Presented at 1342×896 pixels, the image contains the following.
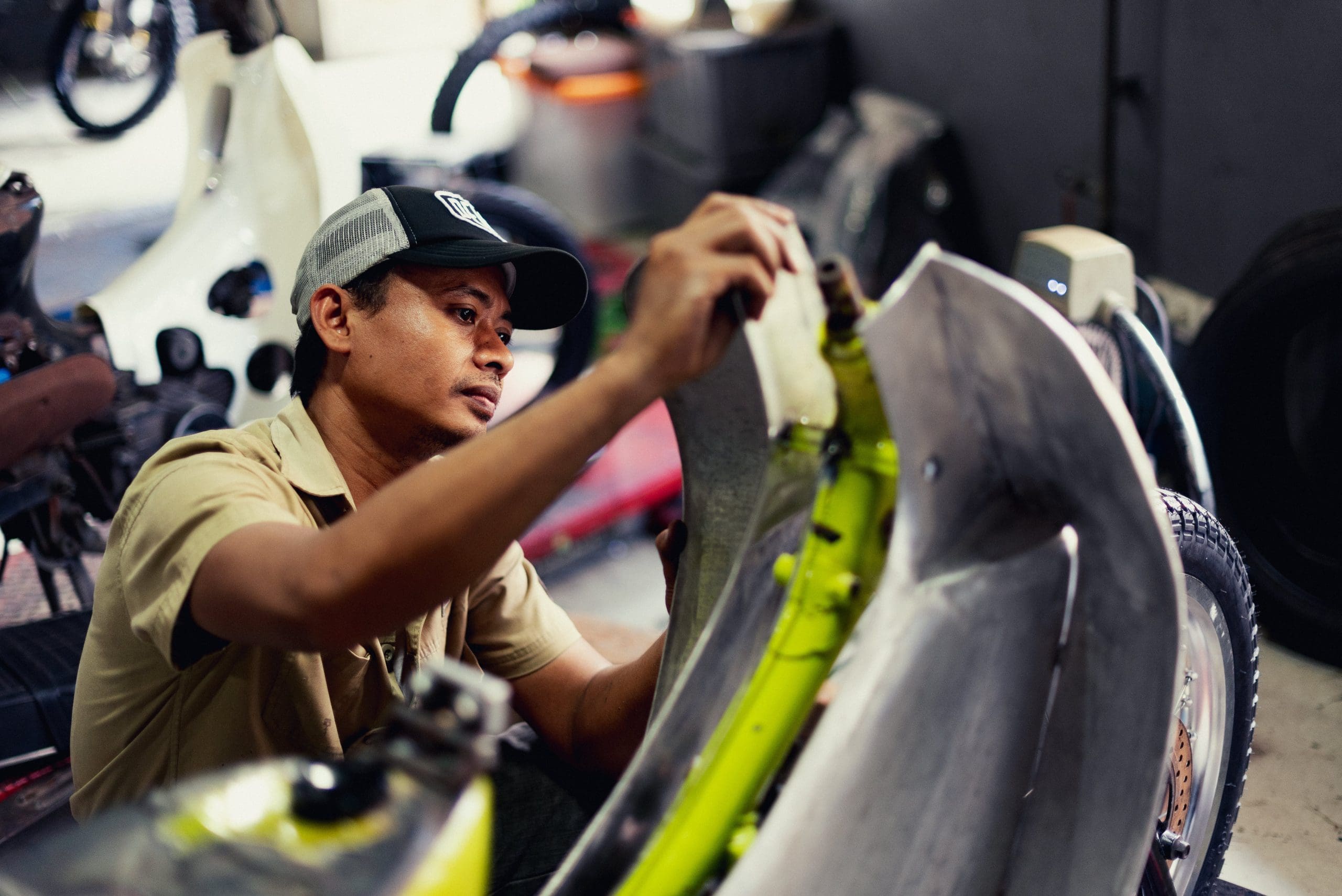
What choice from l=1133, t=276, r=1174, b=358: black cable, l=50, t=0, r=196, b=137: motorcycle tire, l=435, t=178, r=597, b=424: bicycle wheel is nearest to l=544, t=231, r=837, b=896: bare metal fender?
l=1133, t=276, r=1174, b=358: black cable

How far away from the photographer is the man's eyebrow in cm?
138

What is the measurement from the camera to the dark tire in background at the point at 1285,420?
94.1 inches

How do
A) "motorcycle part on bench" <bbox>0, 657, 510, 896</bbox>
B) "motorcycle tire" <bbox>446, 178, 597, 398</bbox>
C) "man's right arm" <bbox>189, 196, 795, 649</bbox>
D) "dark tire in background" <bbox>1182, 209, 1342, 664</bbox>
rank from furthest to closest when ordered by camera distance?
"motorcycle tire" <bbox>446, 178, 597, 398</bbox>, "dark tire in background" <bbox>1182, 209, 1342, 664</bbox>, "man's right arm" <bbox>189, 196, 795, 649</bbox>, "motorcycle part on bench" <bbox>0, 657, 510, 896</bbox>

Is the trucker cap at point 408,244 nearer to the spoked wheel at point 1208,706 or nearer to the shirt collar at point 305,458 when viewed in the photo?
the shirt collar at point 305,458

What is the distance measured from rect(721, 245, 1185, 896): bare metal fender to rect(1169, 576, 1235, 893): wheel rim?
1.05 ft

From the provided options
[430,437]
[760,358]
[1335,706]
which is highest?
[760,358]

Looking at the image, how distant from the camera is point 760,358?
1100 millimetres

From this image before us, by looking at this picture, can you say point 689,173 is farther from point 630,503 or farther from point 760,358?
point 760,358

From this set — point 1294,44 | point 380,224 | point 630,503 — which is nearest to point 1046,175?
point 1294,44

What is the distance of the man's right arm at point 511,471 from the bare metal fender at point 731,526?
0.06m

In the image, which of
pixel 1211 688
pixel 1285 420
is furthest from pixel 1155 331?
pixel 1211 688

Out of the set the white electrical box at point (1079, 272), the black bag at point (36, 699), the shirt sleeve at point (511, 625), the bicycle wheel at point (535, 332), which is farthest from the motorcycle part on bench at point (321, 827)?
the bicycle wheel at point (535, 332)

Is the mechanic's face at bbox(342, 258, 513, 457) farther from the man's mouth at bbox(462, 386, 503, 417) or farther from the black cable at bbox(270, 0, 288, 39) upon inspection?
the black cable at bbox(270, 0, 288, 39)

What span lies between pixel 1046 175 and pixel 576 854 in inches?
133
